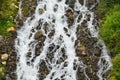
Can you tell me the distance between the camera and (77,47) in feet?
39.5

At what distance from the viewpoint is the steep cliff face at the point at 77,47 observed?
11.3 meters

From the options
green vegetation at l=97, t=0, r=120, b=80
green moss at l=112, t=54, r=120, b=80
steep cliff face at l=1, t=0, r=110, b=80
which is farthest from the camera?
steep cliff face at l=1, t=0, r=110, b=80

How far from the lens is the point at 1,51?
11797 mm

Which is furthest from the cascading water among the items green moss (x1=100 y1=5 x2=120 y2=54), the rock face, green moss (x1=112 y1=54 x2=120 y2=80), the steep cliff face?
green moss (x1=112 y1=54 x2=120 y2=80)

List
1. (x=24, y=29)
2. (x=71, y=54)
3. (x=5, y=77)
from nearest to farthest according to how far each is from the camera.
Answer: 1. (x=5, y=77)
2. (x=71, y=54)
3. (x=24, y=29)

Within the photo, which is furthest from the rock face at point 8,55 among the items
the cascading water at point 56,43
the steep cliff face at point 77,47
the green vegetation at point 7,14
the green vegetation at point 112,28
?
the green vegetation at point 112,28

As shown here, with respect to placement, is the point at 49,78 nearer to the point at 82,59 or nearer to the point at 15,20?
the point at 82,59

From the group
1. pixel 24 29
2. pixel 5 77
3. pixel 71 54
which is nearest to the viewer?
pixel 5 77

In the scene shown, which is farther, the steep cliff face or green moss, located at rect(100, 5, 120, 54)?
green moss, located at rect(100, 5, 120, 54)

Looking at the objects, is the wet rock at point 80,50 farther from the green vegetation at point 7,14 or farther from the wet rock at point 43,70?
the green vegetation at point 7,14

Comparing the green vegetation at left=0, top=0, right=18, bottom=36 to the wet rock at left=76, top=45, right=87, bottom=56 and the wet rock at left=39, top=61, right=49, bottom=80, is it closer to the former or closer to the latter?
the wet rock at left=39, top=61, right=49, bottom=80

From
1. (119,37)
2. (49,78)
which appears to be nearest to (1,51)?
(49,78)

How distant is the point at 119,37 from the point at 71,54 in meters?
1.63

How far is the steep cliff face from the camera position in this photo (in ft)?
37.1
